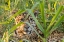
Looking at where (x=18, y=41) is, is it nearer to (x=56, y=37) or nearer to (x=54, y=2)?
(x=56, y=37)

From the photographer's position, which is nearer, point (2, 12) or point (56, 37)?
point (56, 37)

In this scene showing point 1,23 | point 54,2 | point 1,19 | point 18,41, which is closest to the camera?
point 18,41

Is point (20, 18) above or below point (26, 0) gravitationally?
below

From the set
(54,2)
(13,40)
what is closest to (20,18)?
(13,40)

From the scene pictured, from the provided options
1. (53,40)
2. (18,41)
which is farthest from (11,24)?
(53,40)

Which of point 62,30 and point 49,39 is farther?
point 62,30

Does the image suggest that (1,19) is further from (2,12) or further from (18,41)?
(18,41)

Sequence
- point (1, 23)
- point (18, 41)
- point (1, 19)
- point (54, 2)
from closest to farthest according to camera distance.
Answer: point (18, 41) → point (1, 23) → point (1, 19) → point (54, 2)

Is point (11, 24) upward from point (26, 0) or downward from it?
downward

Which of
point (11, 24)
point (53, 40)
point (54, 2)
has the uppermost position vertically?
point (54, 2)
